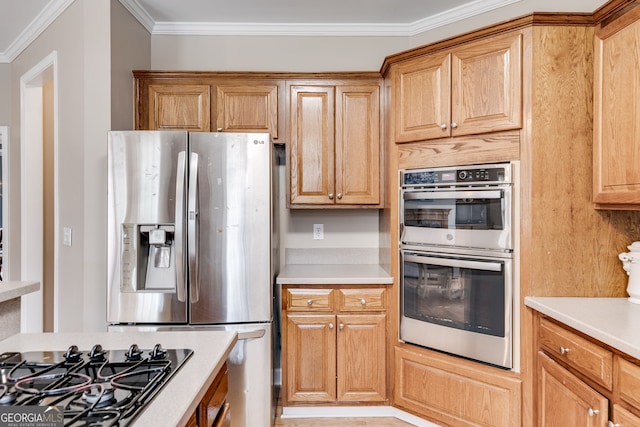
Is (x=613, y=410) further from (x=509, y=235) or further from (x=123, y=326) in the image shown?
(x=123, y=326)

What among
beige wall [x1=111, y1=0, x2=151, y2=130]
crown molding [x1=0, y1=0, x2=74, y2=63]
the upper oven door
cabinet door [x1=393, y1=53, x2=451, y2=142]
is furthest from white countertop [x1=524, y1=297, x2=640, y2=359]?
crown molding [x1=0, y1=0, x2=74, y2=63]

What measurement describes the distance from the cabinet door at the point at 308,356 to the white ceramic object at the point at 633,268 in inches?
59.2

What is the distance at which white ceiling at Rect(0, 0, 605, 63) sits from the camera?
253 cm

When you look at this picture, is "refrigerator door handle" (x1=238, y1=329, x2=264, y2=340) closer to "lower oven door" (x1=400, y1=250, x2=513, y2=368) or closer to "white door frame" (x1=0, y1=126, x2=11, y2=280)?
"lower oven door" (x1=400, y1=250, x2=513, y2=368)

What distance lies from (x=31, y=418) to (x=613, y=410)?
167 centimetres

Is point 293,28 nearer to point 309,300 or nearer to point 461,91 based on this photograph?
point 461,91

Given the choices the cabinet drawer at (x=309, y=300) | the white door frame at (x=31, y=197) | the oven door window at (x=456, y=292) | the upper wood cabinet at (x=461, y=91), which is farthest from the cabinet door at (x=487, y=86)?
the white door frame at (x=31, y=197)

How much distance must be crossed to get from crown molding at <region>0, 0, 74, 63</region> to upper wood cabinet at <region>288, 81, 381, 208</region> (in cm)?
163

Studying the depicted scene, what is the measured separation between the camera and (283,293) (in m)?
2.34

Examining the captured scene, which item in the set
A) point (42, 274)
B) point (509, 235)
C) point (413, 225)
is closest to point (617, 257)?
point (509, 235)

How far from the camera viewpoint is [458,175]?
2.04 metres

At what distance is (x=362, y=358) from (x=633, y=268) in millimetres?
1468

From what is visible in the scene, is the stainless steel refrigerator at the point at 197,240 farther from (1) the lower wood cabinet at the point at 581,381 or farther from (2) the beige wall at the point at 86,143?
(1) the lower wood cabinet at the point at 581,381

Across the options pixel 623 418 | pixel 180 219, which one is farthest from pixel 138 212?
pixel 623 418
